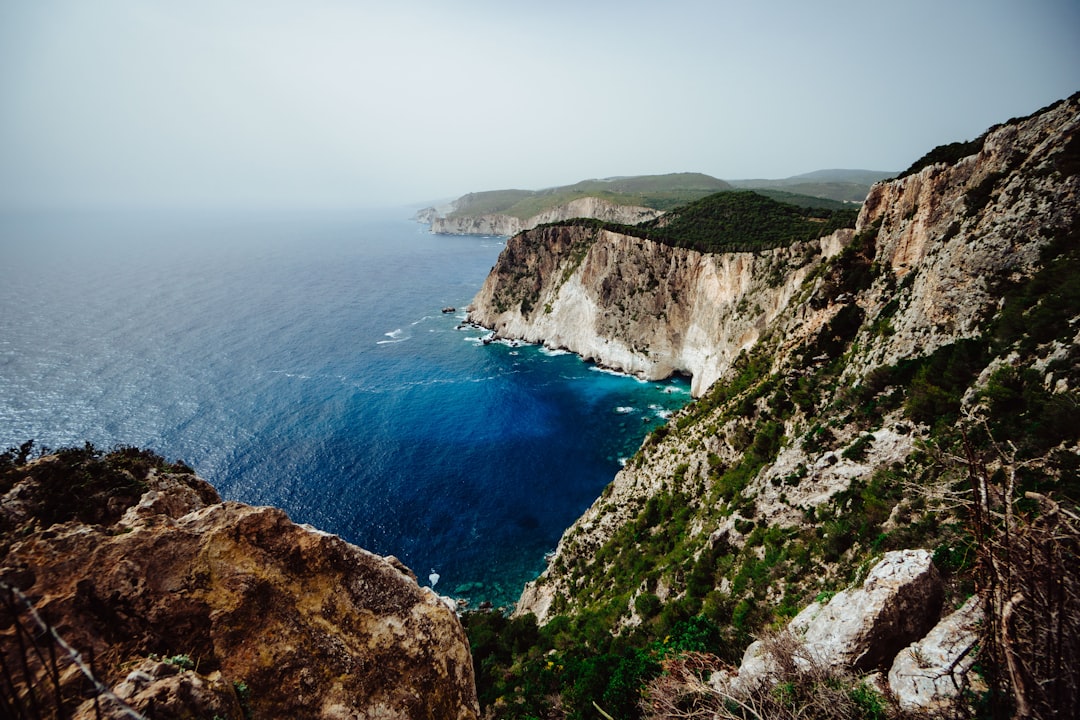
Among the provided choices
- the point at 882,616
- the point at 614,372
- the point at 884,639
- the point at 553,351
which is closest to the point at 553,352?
the point at 553,351

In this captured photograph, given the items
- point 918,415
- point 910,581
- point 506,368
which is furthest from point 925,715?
point 506,368

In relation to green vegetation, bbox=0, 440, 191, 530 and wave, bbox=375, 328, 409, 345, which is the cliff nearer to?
green vegetation, bbox=0, 440, 191, 530

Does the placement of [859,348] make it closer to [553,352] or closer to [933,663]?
[933,663]

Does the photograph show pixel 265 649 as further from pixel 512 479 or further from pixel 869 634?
pixel 512 479

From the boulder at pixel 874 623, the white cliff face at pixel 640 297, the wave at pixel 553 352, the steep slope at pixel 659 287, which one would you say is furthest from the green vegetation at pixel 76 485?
the wave at pixel 553 352

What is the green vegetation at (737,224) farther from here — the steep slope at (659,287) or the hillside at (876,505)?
the hillside at (876,505)

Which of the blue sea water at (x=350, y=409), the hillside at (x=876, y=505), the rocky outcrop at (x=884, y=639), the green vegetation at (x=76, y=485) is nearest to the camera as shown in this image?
the hillside at (x=876, y=505)

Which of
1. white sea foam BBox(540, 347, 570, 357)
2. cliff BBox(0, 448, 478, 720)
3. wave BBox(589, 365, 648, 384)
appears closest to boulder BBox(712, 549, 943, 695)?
cliff BBox(0, 448, 478, 720)
